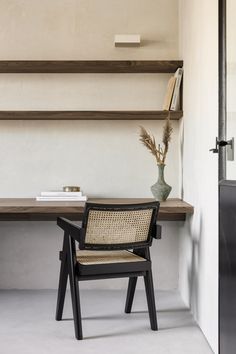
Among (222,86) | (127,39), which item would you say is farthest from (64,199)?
(222,86)

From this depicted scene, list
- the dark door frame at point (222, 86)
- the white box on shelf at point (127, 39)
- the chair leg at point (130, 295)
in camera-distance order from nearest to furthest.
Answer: the dark door frame at point (222, 86)
the chair leg at point (130, 295)
the white box on shelf at point (127, 39)

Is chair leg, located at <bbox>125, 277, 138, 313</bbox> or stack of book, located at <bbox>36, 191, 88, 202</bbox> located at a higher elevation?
stack of book, located at <bbox>36, 191, 88, 202</bbox>

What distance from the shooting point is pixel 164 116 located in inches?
143

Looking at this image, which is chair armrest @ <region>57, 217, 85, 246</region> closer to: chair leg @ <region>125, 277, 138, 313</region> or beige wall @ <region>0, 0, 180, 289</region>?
→ chair leg @ <region>125, 277, 138, 313</region>

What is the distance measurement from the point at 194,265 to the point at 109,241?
0.69 metres

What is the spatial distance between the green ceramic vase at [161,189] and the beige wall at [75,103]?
312mm

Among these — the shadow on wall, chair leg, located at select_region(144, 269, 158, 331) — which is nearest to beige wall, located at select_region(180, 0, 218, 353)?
the shadow on wall

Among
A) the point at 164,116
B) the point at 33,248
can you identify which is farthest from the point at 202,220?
the point at 33,248

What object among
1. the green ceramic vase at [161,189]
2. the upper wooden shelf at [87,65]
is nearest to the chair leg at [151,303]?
the green ceramic vase at [161,189]

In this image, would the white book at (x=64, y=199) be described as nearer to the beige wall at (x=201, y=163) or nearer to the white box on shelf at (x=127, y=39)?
the beige wall at (x=201, y=163)

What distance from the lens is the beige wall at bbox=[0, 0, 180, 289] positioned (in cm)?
381

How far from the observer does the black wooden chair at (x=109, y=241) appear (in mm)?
2658

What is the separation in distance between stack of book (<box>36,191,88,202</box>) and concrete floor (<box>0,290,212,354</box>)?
0.71m

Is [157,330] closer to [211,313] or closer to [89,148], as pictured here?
[211,313]
